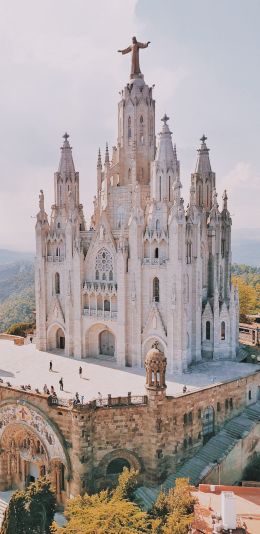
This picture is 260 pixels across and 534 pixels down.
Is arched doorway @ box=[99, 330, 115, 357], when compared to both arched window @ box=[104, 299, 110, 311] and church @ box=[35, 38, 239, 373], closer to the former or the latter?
church @ box=[35, 38, 239, 373]

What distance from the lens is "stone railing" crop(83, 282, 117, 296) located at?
35.2m

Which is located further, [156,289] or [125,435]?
[156,289]

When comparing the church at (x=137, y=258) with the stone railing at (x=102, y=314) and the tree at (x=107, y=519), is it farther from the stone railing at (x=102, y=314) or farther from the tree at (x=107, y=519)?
the tree at (x=107, y=519)

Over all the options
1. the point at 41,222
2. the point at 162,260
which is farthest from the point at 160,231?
the point at 41,222

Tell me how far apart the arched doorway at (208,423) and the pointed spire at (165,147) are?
1747cm

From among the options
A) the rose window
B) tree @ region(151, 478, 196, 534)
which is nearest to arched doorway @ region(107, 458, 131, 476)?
tree @ region(151, 478, 196, 534)

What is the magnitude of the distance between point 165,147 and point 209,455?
2130 centimetres

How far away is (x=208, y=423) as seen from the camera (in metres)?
28.6

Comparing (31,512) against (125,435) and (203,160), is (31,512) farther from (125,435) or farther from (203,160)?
(203,160)

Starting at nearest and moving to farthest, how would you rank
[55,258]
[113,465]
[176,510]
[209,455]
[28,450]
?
[176,510] → [113,465] → [209,455] → [28,450] → [55,258]

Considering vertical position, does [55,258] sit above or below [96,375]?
above

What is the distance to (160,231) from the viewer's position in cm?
3281

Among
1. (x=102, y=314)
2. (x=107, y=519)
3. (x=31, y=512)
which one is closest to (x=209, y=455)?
(x=107, y=519)

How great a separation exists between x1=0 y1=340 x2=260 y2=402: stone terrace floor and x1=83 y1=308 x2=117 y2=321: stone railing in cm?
349
